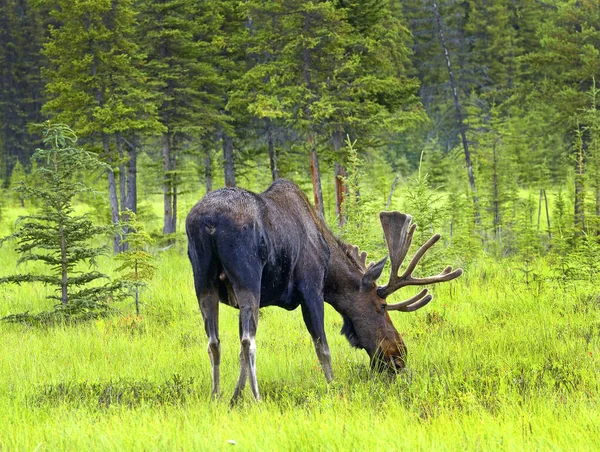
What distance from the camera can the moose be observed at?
520cm

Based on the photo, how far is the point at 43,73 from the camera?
19031 mm

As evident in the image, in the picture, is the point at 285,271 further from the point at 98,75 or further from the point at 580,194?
the point at 98,75

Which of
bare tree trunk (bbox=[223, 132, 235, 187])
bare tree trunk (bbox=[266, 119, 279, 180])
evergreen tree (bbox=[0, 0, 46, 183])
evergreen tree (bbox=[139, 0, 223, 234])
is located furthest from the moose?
evergreen tree (bbox=[0, 0, 46, 183])

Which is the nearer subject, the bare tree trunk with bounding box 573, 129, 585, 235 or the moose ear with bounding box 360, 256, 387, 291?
the moose ear with bounding box 360, 256, 387, 291

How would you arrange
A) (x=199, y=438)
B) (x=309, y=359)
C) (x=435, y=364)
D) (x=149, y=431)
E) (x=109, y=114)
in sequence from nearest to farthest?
(x=199, y=438) < (x=149, y=431) < (x=435, y=364) < (x=309, y=359) < (x=109, y=114)

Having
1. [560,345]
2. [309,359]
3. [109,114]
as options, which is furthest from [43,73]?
[560,345]

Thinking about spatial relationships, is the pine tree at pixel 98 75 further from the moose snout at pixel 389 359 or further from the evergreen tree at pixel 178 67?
the moose snout at pixel 389 359

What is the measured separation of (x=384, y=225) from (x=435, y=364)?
4.60ft

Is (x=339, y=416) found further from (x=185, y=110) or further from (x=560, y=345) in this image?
(x=185, y=110)

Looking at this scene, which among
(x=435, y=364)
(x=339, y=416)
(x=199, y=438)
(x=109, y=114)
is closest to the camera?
(x=199, y=438)

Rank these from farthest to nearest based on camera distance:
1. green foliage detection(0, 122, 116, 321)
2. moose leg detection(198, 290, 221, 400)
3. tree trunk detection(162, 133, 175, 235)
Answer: tree trunk detection(162, 133, 175, 235) → green foliage detection(0, 122, 116, 321) → moose leg detection(198, 290, 221, 400)

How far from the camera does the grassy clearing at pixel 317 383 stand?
4004 millimetres

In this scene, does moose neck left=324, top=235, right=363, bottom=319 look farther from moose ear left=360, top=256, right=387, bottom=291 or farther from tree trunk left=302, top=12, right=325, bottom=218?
tree trunk left=302, top=12, right=325, bottom=218

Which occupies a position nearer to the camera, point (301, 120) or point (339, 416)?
point (339, 416)
